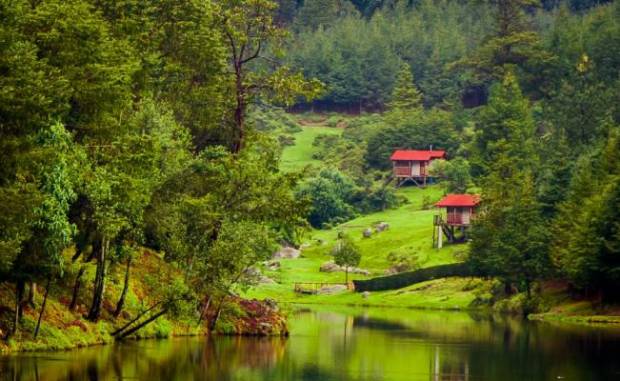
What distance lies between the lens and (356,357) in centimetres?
5859

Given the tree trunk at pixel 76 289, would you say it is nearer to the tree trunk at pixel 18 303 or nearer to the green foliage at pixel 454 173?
the tree trunk at pixel 18 303

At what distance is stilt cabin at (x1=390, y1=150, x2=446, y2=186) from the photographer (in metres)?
164

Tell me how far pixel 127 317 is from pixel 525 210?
50.5 m

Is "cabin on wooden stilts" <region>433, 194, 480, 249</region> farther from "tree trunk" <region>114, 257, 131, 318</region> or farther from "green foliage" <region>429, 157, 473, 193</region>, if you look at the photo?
"tree trunk" <region>114, 257, 131, 318</region>

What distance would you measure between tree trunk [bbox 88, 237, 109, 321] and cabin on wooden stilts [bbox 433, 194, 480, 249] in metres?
77.6

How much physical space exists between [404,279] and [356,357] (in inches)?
2520

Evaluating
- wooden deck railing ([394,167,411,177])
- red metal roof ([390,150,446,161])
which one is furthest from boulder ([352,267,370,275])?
wooden deck railing ([394,167,411,177])

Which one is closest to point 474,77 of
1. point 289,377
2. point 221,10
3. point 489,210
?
point 489,210

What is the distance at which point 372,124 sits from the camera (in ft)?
624

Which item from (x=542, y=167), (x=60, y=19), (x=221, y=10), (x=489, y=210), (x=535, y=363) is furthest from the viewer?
(x=542, y=167)

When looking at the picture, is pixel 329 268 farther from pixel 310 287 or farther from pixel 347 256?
pixel 310 287

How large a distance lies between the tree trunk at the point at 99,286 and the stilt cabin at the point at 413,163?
107 meters

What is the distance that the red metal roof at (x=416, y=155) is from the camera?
163000 mm

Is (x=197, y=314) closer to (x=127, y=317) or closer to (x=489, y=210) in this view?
(x=127, y=317)
